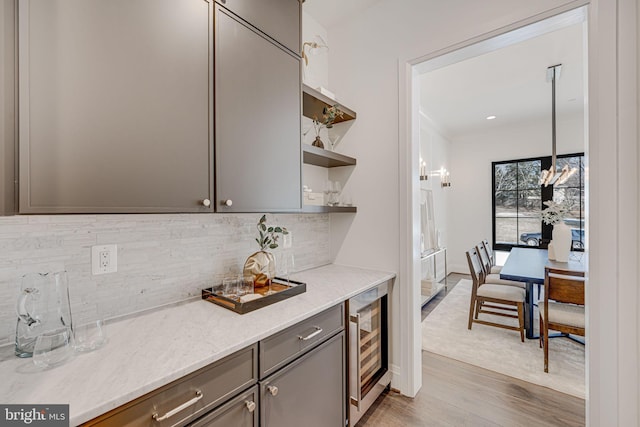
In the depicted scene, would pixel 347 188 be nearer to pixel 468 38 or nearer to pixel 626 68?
pixel 468 38

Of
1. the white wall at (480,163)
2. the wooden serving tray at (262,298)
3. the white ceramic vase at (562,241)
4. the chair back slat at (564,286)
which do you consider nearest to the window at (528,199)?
the white wall at (480,163)

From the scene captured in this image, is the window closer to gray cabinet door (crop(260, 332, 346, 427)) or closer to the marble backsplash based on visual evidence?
gray cabinet door (crop(260, 332, 346, 427))

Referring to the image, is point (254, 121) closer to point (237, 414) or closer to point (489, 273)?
point (237, 414)

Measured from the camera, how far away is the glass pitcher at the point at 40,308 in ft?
3.03

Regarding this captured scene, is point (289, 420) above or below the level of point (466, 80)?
below

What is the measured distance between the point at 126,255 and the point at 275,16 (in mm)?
1476

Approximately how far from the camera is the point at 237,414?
102 centimetres

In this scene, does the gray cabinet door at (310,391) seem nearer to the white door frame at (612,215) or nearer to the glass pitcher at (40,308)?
the glass pitcher at (40,308)

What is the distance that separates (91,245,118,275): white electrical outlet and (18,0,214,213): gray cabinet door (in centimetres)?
39

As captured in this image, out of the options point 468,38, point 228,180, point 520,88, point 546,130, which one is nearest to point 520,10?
point 468,38

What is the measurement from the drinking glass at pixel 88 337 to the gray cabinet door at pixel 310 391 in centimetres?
62

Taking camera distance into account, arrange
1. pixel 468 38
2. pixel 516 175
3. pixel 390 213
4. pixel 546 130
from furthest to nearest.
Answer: pixel 516 175 < pixel 546 130 < pixel 390 213 < pixel 468 38

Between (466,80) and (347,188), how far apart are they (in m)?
2.26

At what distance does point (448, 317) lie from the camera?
3.37 meters
